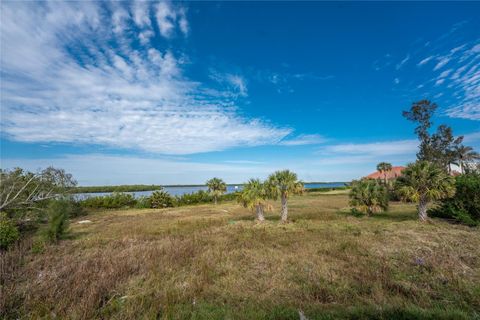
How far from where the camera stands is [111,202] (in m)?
44.2

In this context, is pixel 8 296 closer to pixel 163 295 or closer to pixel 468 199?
pixel 163 295

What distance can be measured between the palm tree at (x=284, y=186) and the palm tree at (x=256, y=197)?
2.43 ft

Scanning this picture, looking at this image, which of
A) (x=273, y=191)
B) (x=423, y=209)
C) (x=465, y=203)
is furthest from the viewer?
(x=273, y=191)

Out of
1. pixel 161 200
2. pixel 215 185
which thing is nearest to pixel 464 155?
pixel 215 185

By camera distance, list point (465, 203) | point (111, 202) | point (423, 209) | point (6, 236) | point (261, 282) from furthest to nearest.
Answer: point (111, 202) → point (423, 209) → point (465, 203) → point (6, 236) → point (261, 282)

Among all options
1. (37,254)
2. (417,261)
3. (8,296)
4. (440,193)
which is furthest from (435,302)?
(37,254)

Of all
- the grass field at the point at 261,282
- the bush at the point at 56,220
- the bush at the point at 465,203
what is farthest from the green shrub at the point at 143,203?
the bush at the point at 465,203

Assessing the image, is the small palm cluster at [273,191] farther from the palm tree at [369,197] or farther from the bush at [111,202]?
the bush at [111,202]

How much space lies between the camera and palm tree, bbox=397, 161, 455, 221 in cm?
1524

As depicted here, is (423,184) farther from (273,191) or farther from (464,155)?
(464,155)

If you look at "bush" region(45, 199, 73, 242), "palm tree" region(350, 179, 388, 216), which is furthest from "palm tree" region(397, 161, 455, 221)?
"bush" region(45, 199, 73, 242)

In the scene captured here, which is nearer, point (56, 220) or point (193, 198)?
point (56, 220)

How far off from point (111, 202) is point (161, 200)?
33.3ft

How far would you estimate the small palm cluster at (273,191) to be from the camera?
19.2 m
